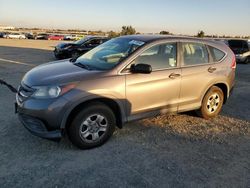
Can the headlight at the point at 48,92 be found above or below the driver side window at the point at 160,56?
below

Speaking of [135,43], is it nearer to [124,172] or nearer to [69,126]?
[69,126]

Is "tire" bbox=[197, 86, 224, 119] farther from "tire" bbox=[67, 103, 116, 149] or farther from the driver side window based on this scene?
"tire" bbox=[67, 103, 116, 149]

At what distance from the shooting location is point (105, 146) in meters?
4.32

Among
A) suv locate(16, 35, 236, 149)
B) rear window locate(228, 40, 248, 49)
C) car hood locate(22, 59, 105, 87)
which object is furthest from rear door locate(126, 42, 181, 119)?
rear window locate(228, 40, 248, 49)

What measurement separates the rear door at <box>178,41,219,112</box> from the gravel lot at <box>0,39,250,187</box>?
1.67 ft

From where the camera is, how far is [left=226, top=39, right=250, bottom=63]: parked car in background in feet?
57.8

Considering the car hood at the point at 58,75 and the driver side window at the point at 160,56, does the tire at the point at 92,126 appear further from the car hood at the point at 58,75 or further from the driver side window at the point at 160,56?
the driver side window at the point at 160,56

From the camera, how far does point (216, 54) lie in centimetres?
559

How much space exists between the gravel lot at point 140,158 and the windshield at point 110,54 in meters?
1.25

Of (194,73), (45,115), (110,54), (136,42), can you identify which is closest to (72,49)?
(110,54)

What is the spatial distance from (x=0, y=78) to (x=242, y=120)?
7.63 m

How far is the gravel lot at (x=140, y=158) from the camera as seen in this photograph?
3.41m

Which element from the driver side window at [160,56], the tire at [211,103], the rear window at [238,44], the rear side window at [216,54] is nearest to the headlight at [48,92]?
the driver side window at [160,56]

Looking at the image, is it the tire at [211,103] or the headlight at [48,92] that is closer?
the headlight at [48,92]
